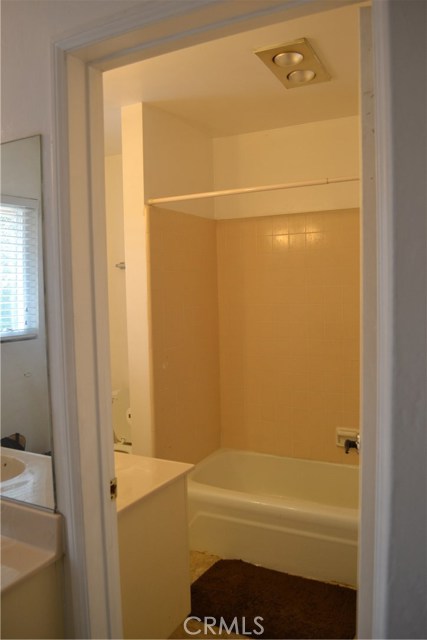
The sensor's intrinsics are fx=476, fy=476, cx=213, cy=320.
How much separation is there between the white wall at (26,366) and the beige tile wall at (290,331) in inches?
88.0

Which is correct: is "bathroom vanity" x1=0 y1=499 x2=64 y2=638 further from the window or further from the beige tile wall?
the beige tile wall

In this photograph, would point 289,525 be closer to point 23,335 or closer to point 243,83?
point 23,335

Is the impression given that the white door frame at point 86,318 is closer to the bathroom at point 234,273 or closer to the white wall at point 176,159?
the bathroom at point 234,273

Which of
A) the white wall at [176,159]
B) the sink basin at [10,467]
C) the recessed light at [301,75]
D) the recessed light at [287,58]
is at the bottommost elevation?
the sink basin at [10,467]

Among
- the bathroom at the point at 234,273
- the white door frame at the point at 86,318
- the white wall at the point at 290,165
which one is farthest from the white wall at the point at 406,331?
the white wall at the point at 290,165

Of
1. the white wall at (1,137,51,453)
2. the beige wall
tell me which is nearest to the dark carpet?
the beige wall

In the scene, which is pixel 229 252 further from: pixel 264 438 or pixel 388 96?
pixel 388 96

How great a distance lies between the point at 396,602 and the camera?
933 mm

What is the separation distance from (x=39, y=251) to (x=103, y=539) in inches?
32.4

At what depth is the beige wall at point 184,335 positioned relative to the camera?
2.88 metres

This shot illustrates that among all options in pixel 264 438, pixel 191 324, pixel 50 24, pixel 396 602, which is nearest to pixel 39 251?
pixel 50 24

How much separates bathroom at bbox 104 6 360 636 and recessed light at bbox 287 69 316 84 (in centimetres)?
11

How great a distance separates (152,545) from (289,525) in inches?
39.1

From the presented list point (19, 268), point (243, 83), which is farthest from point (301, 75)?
point (19, 268)
